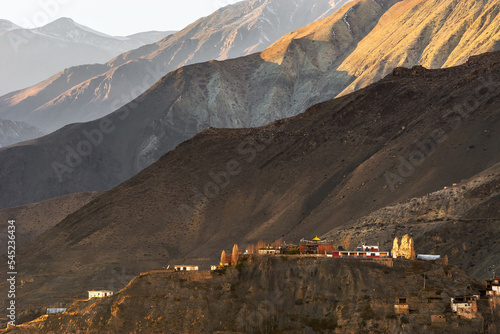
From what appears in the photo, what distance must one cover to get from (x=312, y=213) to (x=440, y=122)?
32117 millimetres

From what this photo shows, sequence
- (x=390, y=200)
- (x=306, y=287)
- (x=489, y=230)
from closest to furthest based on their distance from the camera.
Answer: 1. (x=306, y=287)
2. (x=489, y=230)
3. (x=390, y=200)

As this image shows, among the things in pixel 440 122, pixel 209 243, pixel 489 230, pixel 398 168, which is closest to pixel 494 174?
pixel 489 230

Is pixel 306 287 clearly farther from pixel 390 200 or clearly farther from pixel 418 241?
pixel 390 200

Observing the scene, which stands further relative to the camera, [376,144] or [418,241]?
[376,144]

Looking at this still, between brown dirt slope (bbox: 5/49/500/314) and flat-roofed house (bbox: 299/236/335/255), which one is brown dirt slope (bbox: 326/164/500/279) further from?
flat-roofed house (bbox: 299/236/335/255)

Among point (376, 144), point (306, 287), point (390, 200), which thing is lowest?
point (306, 287)

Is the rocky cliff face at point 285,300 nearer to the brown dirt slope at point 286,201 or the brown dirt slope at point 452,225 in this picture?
the brown dirt slope at point 452,225

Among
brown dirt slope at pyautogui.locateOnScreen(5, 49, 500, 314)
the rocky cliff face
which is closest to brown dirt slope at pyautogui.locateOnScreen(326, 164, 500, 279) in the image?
brown dirt slope at pyautogui.locateOnScreen(5, 49, 500, 314)

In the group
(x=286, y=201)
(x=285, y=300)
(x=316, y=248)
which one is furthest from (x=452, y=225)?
(x=286, y=201)

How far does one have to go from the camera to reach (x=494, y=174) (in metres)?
145

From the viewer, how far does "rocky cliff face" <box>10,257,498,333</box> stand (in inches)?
3912

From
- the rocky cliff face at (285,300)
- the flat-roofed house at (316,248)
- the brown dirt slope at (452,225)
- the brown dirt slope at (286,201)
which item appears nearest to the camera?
the rocky cliff face at (285,300)

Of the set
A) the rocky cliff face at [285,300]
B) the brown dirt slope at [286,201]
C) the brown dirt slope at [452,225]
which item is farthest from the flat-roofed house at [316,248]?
the brown dirt slope at [286,201]

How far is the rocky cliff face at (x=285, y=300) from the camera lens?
9938cm
